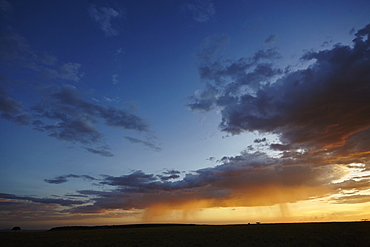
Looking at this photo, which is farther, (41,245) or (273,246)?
(41,245)

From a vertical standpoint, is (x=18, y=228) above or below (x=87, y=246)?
above

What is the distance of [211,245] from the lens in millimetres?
39781

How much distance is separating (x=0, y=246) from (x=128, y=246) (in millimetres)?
26500

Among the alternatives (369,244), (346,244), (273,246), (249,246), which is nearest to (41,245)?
(249,246)

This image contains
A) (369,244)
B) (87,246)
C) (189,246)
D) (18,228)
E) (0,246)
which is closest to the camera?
(369,244)

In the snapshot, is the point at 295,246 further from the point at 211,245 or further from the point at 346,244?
the point at 211,245

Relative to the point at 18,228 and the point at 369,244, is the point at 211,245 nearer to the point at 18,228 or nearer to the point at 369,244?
the point at 369,244

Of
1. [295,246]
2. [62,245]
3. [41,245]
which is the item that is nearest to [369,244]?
[295,246]

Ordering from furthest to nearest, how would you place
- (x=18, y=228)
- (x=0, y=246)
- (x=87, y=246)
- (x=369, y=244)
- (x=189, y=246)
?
1. (x=18, y=228)
2. (x=0, y=246)
3. (x=87, y=246)
4. (x=189, y=246)
5. (x=369, y=244)

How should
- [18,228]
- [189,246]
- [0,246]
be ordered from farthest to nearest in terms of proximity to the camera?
[18,228] < [0,246] < [189,246]

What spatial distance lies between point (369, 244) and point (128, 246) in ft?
122

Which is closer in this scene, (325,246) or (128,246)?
(325,246)

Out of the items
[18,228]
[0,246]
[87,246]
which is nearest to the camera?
[87,246]

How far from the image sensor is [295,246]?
3575cm
